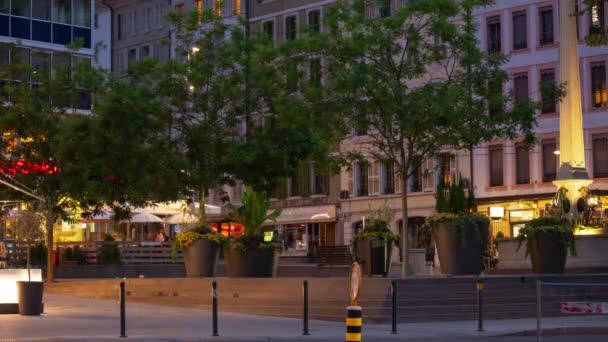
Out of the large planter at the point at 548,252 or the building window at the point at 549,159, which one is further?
the building window at the point at 549,159

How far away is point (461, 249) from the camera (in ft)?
102

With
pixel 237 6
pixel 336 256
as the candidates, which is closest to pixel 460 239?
pixel 336 256

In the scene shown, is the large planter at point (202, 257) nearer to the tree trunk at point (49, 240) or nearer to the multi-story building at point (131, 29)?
the tree trunk at point (49, 240)

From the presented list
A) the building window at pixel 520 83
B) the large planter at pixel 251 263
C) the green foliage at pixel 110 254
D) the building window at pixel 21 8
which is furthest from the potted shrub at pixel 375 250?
the building window at pixel 520 83

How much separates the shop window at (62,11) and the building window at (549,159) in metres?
21.6

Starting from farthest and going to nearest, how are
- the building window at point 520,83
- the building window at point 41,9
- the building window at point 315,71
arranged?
the building window at point 520,83 < the building window at point 41,9 < the building window at point 315,71

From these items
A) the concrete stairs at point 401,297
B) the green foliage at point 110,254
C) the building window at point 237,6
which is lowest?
the concrete stairs at point 401,297

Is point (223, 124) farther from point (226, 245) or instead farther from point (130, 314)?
point (130, 314)

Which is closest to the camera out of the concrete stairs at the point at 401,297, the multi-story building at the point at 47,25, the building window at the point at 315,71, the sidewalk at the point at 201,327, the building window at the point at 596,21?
the sidewalk at the point at 201,327

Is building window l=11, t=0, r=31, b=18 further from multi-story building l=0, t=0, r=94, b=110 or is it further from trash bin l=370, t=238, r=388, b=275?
trash bin l=370, t=238, r=388, b=275

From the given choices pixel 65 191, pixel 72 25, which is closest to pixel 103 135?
pixel 65 191

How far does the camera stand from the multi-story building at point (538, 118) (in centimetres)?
6178

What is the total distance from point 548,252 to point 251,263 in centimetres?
685

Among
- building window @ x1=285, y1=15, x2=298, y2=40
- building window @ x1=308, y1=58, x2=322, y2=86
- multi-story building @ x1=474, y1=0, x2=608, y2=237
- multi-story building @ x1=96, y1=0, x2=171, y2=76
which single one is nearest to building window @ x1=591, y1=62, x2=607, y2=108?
multi-story building @ x1=474, y1=0, x2=608, y2=237
